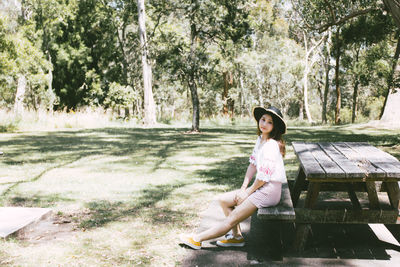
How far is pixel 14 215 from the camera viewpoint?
15.5ft

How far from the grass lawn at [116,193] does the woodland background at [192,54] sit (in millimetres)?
5684

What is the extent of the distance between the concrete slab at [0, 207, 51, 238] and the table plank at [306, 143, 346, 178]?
3.29m

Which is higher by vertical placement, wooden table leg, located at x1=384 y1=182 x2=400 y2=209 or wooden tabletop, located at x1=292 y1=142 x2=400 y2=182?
wooden tabletop, located at x1=292 y1=142 x2=400 y2=182

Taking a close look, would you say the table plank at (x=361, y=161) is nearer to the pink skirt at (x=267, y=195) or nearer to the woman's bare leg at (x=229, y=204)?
the pink skirt at (x=267, y=195)

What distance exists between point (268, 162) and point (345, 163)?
807mm

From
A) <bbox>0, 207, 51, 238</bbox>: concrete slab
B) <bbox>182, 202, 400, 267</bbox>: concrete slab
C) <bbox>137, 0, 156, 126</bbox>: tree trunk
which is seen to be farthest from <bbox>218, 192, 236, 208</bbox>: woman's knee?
<bbox>137, 0, 156, 126</bbox>: tree trunk

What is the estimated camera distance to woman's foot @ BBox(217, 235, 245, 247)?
4090mm

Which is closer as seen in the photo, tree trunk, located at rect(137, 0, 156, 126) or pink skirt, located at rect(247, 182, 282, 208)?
pink skirt, located at rect(247, 182, 282, 208)

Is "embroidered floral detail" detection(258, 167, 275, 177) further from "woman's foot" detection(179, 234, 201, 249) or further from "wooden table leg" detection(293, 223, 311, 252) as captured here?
"woman's foot" detection(179, 234, 201, 249)

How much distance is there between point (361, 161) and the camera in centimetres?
399

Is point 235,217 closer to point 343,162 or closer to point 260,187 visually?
point 260,187

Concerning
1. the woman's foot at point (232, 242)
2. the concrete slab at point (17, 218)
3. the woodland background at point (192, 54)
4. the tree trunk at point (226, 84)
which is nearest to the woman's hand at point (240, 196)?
the woman's foot at point (232, 242)

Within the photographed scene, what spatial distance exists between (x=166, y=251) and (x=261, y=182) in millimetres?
1180

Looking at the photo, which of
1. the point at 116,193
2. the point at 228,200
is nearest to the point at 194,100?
the point at 116,193
